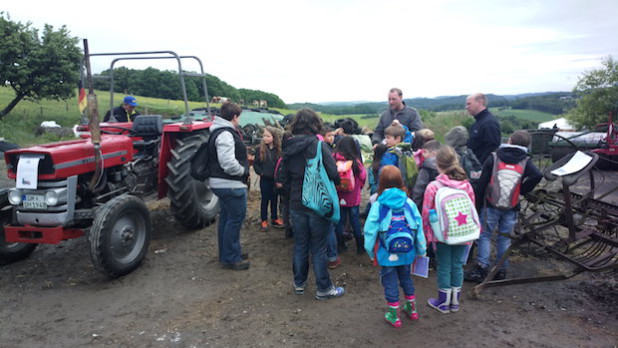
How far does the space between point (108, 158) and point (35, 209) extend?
2.90ft

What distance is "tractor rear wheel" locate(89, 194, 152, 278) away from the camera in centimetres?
380

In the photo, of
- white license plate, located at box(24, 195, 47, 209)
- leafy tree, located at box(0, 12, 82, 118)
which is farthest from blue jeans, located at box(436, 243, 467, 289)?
leafy tree, located at box(0, 12, 82, 118)

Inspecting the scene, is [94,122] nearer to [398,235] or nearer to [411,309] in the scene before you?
[398,235]

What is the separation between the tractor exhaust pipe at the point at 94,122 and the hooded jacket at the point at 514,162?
12.5 feet

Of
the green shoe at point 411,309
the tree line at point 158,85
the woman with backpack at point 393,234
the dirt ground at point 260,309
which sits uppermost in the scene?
the tree line at point 158,85

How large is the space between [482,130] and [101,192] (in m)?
4.43

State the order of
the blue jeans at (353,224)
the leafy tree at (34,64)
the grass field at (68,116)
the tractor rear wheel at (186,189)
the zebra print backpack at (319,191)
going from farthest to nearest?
1. the leafy tree at (34,64)
2. the grass field at (68,116)
3. the tractor rear wheel at (186,189)
4. the blue jeans at (353,224)
5. the zebra print backpack at (319,191)

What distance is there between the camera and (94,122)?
12.5 feet

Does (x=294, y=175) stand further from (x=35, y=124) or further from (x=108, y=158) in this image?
(x=35, y=124)

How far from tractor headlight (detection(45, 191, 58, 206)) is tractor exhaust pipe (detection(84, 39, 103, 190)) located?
0.39m

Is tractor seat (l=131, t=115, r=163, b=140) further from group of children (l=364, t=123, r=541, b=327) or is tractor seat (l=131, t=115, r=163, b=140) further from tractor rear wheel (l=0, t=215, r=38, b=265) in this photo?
group of children (l=364, t=123, r=541, b=327)

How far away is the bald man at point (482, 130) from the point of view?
4395mm

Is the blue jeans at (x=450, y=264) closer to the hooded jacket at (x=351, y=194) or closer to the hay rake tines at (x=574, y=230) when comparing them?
the hay rake tines at (x=574, y=230)

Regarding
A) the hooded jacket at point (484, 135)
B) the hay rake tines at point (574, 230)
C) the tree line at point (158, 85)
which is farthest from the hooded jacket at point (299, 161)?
the tree line at point (158, 85)
